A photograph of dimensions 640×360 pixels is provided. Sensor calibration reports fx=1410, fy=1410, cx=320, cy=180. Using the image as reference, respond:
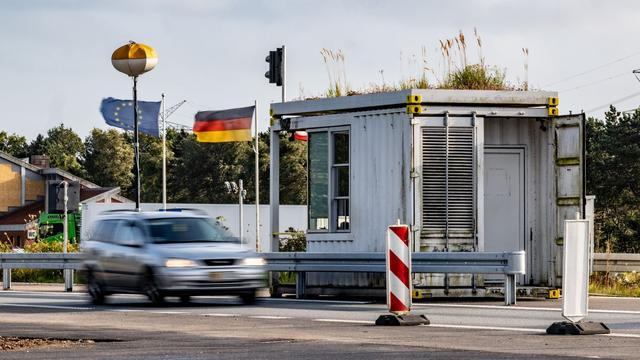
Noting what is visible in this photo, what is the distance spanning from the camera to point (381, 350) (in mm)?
12477

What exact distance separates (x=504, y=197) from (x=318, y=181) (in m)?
3.07

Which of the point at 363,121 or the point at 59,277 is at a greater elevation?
the point at 363,121

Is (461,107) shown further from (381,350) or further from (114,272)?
(381,350)

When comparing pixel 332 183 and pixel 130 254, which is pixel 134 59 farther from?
pixel 130 254

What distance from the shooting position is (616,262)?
3009 centimetres

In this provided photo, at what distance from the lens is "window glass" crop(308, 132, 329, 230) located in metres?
23.1

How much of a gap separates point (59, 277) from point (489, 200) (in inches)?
671

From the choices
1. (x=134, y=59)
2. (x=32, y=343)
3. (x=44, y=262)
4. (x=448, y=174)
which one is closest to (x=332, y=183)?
(x=448, y=174)

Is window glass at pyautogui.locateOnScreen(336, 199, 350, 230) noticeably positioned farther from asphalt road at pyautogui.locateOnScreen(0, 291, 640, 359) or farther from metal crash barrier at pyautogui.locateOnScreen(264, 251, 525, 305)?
asphalt road at pyautogui.locateOnScreen(0, 291, 640, 359)

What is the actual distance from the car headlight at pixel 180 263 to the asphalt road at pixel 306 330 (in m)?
0.61

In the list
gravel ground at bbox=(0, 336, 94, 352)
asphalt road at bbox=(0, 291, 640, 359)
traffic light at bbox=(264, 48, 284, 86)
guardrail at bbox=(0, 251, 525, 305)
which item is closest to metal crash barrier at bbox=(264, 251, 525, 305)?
guardrail at bbox=(0, 251, 525, 305)

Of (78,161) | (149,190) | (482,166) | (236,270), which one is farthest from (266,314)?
(78,161)

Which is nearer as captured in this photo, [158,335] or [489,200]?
[158,335]

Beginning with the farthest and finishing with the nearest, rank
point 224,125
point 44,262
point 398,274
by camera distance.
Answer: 1. point 224,125
2. point 44,262
3. point 398,274
